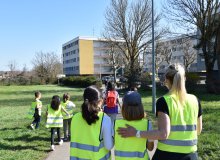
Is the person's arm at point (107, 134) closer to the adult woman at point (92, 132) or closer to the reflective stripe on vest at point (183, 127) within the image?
the adult woman at point (92, 132)

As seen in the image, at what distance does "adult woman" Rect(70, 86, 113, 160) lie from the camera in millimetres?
3486

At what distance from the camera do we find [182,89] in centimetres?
307

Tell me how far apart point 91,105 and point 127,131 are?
55 cm

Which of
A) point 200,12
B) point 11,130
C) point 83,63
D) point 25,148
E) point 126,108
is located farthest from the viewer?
point 83,63

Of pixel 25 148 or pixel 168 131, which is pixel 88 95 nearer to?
pixel 168 131

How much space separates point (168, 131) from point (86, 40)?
113352 millimetres

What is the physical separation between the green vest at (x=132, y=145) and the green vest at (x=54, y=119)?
207 inches

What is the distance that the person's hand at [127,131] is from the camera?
10.7ft

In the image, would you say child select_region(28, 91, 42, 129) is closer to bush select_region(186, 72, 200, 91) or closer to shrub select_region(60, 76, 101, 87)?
bush select_region(186, 72, 200, 91)

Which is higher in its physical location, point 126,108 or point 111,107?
point 126,108

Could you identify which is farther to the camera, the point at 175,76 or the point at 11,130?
the point at 11,130

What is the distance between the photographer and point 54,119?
27.8ft

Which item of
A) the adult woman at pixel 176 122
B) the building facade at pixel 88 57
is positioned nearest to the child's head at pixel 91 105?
the adult woman at pixel 176 122

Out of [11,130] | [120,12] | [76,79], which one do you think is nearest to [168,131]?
[11,130]
